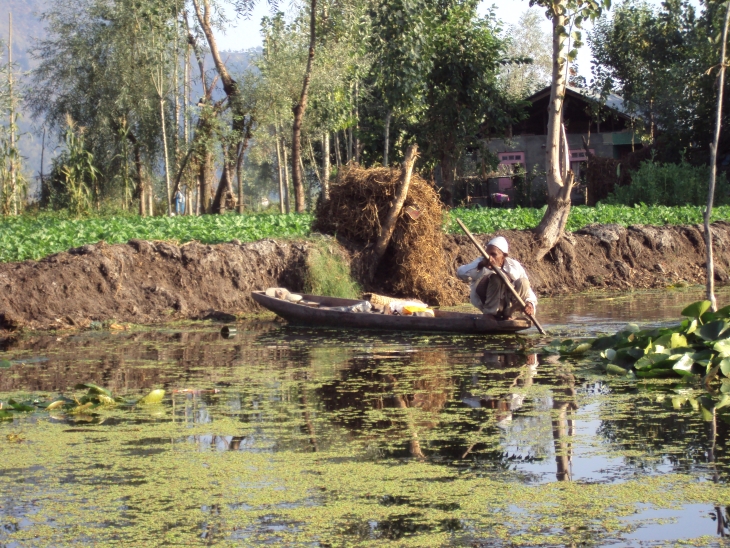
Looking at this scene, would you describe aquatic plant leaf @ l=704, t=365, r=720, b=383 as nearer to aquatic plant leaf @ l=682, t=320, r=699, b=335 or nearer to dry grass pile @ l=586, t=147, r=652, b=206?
aquatic plant leaf @ l=682, t=320, r=699, b=335

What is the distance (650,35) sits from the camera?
34.9 m

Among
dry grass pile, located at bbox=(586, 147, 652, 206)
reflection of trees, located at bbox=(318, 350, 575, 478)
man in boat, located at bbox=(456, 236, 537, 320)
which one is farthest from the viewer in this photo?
dry grass pile, located at bbox=(586, 147, 652, 206)

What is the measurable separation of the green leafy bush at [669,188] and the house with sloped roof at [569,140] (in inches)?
222

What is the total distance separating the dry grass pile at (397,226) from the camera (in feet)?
47.8

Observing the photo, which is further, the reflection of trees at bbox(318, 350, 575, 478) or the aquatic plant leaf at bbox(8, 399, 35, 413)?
the aquatic plant leaf at bbox(8, 399, 35, 413)

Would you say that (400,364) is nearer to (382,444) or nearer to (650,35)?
(382,444)

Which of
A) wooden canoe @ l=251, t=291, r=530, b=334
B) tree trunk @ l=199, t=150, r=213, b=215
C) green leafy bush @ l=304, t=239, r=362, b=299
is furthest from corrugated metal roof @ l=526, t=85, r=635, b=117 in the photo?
wooden canoe @ l=251, t=291, r=530, b=334

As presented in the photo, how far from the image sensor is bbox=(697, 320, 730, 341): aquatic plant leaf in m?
7.67

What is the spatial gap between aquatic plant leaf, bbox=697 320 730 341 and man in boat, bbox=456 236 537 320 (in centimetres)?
261

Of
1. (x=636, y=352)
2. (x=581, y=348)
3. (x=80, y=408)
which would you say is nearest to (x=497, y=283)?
(x=581, y=348)

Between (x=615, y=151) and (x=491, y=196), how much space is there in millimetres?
5427

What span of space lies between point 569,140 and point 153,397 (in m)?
29.6

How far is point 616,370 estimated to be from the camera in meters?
7.87

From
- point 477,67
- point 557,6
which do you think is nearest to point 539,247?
point 557,6
